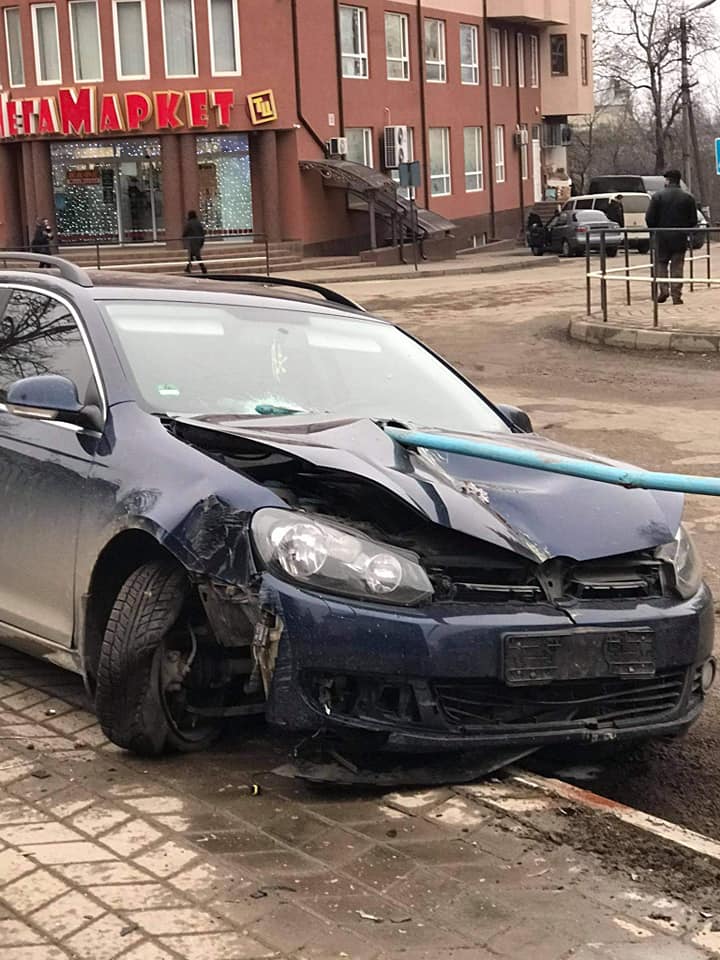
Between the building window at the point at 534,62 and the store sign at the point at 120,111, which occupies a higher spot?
the building window at the point at 534,62

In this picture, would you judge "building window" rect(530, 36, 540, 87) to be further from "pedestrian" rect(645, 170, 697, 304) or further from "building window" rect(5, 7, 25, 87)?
"pedestrian" rect(645, 170, 697, 304)

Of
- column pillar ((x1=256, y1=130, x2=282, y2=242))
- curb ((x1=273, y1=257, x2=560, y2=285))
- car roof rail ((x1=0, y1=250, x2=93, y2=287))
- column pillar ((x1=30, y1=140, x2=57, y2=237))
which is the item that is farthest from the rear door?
column pillar ((x1=30, y1=140, x2=57, y2=237))

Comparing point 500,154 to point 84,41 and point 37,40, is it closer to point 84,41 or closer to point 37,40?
point 84,41

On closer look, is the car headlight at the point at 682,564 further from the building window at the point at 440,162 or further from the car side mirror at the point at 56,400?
the building window at the point at 440,162

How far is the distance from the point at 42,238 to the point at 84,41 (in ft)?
20.0

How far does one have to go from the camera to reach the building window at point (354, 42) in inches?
1630

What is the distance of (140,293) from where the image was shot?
17.6 ft

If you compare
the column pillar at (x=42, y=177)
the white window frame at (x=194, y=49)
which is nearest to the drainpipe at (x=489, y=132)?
the white window frame at (x=194, y=49)

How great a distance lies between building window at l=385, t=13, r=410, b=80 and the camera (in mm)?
43812

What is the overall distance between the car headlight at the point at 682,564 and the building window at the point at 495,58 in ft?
160

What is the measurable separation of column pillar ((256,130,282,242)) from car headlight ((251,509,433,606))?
35.8 meters

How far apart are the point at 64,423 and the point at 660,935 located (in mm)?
2717

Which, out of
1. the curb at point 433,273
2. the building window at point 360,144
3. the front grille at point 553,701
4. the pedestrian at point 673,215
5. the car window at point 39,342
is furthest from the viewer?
the building window at point 360,144

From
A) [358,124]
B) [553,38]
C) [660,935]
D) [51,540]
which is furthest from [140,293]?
[553,38]
